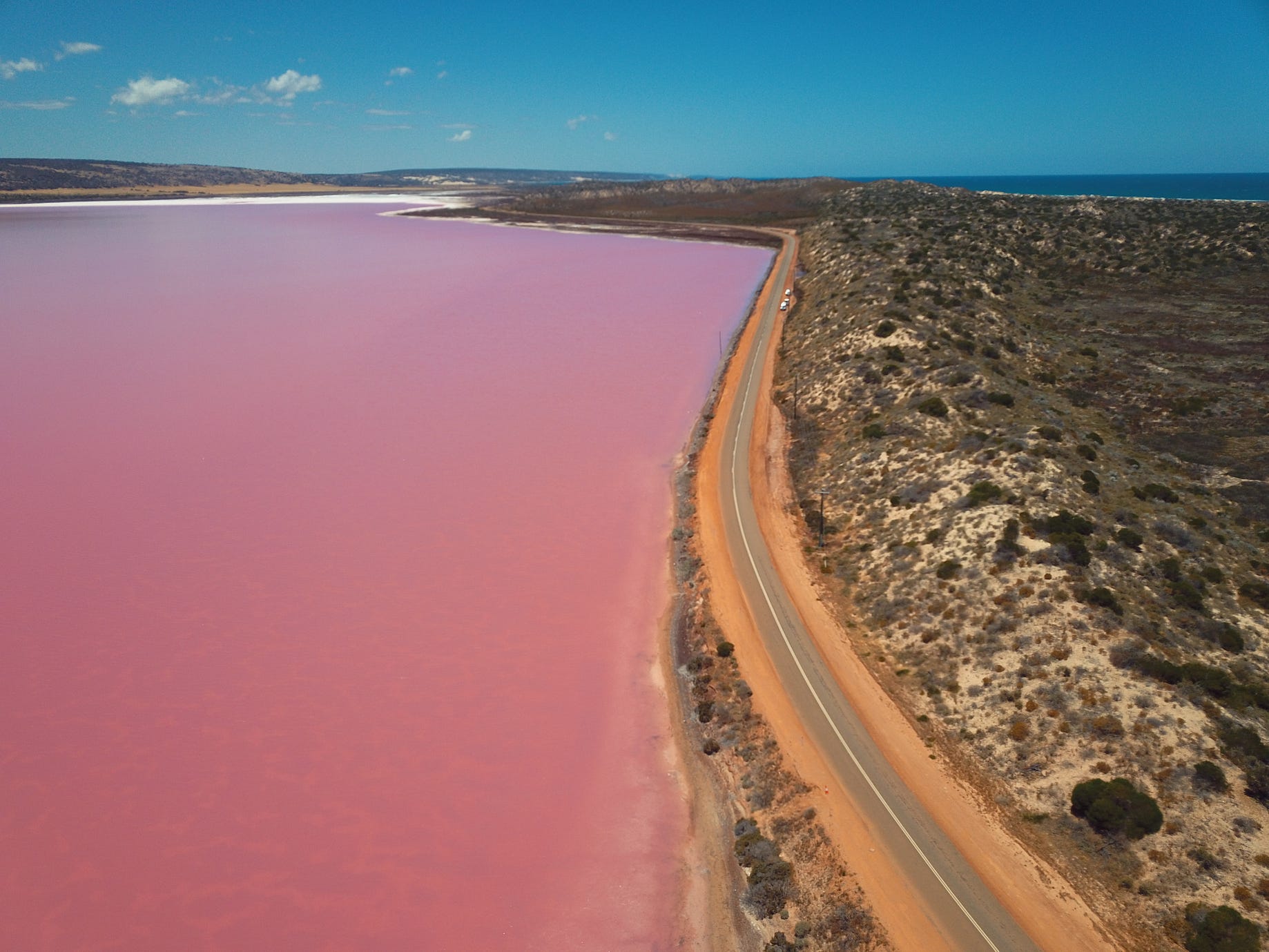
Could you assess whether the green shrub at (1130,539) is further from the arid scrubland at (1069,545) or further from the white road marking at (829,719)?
the white road marking at (829,719)

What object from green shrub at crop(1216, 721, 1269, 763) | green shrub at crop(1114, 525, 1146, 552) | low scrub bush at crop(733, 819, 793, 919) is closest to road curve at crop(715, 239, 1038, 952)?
low scrub bush at crop(733, 819, 793, 919)

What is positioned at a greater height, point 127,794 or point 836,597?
point 836,597

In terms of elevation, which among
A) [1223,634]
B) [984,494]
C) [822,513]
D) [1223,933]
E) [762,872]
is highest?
[984,494]

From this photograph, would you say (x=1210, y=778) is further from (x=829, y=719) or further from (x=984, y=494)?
(x=984, y=494)

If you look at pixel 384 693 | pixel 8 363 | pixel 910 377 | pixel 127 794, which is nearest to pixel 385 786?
pixel 384 693

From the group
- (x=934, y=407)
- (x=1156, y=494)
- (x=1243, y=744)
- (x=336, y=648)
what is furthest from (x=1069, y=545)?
(x=336, y=648)

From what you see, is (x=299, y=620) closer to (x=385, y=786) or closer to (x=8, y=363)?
(x=385, y=786)
